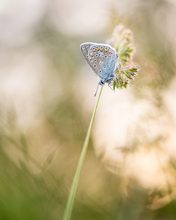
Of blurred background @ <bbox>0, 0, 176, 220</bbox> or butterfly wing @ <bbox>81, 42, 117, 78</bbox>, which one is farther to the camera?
butterfly wing @ <bbox>81, 42, 117, 78</bbox>

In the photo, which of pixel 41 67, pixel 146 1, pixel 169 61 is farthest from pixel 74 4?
pixel 169 61

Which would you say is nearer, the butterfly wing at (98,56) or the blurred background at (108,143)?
the blurred background at (108,143)

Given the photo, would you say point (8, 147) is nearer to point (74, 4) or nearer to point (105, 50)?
point (105, 50)

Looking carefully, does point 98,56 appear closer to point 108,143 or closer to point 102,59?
point 102,59

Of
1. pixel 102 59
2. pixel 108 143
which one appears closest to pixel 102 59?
pixel 102 59

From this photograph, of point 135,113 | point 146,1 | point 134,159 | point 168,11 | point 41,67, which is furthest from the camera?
point 41,67
